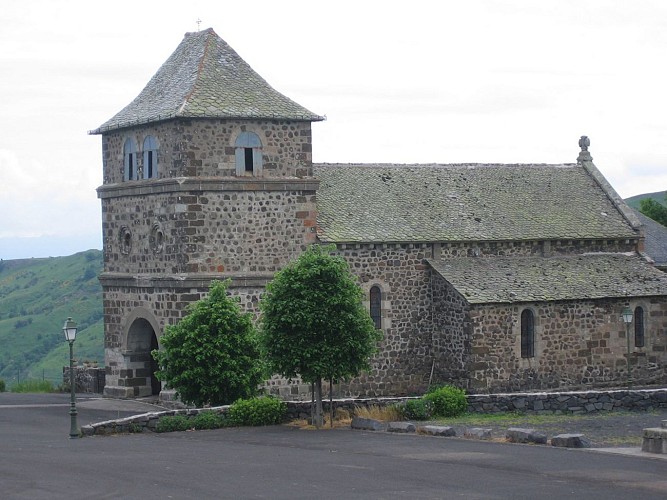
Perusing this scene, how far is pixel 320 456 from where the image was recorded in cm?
2672

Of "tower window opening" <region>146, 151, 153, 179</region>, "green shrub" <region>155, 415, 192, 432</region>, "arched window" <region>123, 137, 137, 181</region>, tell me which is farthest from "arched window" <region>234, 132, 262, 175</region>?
"green shrub" <region>155, 415, 192, 432</region>

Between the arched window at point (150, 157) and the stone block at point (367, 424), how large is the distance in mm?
11289

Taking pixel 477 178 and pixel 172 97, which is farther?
pixel 477 178

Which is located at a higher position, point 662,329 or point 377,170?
point 377,170

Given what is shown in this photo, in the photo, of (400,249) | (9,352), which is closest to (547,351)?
(400,249)

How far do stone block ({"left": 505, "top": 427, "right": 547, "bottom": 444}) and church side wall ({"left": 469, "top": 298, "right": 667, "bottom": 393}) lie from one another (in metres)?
11.6

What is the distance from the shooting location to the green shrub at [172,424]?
3316cm

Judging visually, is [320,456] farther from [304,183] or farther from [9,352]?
[9,352]

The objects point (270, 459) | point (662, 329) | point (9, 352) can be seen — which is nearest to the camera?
point (270, 459)

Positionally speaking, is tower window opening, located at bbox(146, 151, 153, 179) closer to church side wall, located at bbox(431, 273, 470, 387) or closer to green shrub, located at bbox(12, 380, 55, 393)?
church side wall, located at bbox(431, 273, 470, 387)

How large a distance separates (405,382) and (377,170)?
24.9 ft

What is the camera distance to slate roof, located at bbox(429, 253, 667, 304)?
41688 mm

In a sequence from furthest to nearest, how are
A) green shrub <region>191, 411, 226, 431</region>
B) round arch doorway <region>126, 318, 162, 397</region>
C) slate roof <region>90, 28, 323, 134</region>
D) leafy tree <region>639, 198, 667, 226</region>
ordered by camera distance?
1. leafy tree <region>639, 198, 667, 226</region>
2. round arch doorway <region>126, 318, 162, 397</region>
3. slate roof <region>90, 28, 323, 134</region>
4. green shrub <region>191, 411, 226, 431</region>

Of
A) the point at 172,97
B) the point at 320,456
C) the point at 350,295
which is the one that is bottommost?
the point at 320,456
